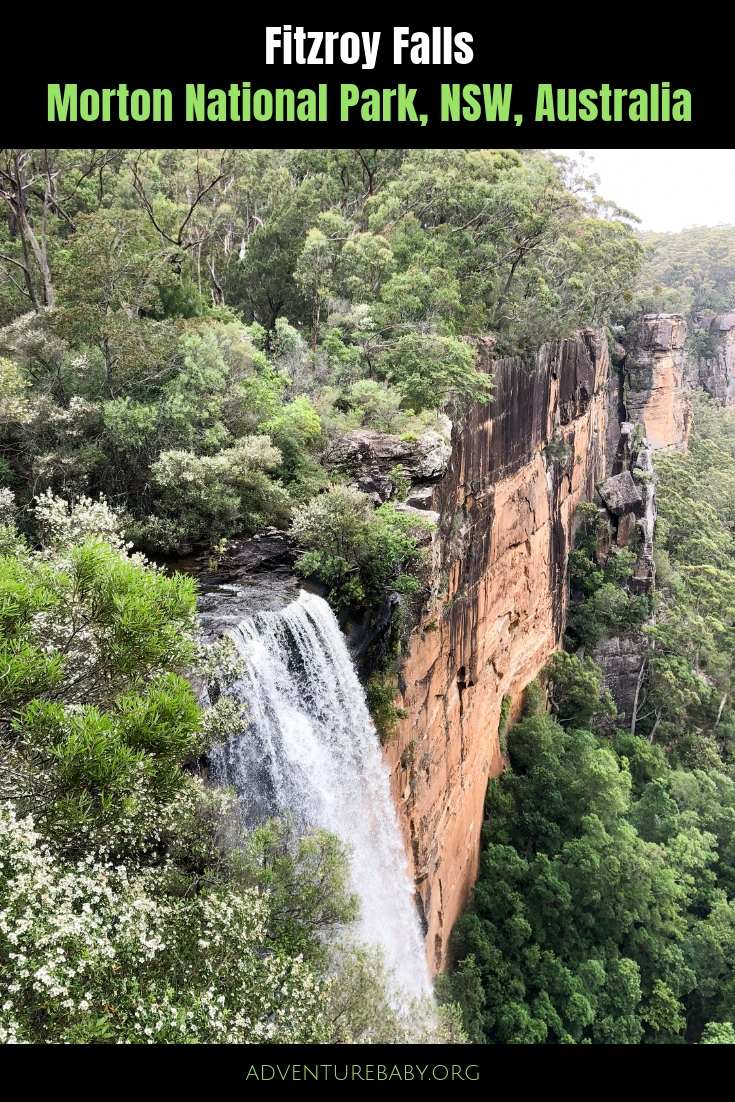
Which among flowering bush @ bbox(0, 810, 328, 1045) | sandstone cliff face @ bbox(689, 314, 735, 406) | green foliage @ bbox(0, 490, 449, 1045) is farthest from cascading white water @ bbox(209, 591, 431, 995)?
sandstone cliff face @ bbox(689, 314, 735, 406)

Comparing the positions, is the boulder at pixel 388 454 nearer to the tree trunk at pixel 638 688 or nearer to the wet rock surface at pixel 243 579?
the wet rock surface at pixel 243 579

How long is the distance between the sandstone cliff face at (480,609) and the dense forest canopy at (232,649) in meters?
1.21

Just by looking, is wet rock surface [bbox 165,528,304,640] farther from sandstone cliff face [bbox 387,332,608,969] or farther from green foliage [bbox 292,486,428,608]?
sandstone cliff face [bbox 387,332,608,969]

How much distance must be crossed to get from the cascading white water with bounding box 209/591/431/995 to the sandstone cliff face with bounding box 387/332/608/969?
3.86 feet

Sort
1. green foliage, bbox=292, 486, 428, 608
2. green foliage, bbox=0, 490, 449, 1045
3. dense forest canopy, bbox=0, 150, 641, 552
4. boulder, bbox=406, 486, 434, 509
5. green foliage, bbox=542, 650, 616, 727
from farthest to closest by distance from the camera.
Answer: green foliage, bbox=542, 650, 616, 727
boulder, bbox=406, 486, 434, 509
dense forest canopy, bbox=0, 150, 641, 552
green foliage, bbox=292, 486, 428, 608
green foliage, bbox=0, 490, 449, 1045

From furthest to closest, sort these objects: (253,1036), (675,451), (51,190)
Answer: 1. (675,451)
2. (51,190)
3. (253,1036)

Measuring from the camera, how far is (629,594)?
28156 mm

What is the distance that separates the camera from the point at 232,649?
25.7 feet

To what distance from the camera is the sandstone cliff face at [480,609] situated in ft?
43.5

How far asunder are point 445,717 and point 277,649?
714cm

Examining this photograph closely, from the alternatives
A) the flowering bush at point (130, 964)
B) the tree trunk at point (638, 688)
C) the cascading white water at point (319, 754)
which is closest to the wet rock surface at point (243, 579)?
the cascading white water at point (319, 754)

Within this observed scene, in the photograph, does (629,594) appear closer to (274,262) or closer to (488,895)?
(488,895)

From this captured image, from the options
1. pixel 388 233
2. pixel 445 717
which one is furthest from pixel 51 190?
pixel 445 717

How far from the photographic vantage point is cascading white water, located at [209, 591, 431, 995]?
26.8ft
